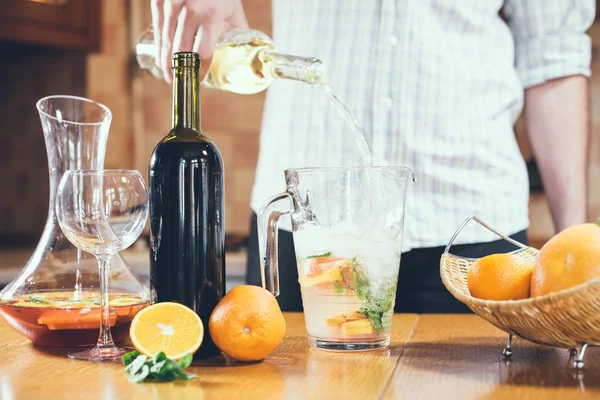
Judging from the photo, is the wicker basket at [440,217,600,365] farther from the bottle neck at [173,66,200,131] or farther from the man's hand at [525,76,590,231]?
the man's hand at [525,76,590,231]

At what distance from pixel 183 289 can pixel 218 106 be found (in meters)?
2.16

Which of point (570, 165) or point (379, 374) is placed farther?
point (570, 165)

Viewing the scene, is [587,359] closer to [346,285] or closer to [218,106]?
[346,285]

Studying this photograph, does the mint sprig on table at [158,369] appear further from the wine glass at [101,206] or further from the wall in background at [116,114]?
the wall in background at [116,114]

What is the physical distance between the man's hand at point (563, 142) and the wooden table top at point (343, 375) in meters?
0.63

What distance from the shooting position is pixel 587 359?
79cm

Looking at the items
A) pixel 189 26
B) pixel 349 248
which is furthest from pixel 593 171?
pixel 349 248

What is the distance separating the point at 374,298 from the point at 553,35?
879mm

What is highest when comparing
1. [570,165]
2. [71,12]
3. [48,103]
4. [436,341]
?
[71,12]

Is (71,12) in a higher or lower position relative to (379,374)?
higher

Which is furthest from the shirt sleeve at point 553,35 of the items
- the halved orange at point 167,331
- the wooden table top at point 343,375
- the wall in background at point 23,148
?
the wall in background at point 23,148

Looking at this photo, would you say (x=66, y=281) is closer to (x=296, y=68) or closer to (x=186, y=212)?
(x=186, y=212)

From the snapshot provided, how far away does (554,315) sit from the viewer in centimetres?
69

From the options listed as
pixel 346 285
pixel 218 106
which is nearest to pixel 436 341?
pixel 346 285
